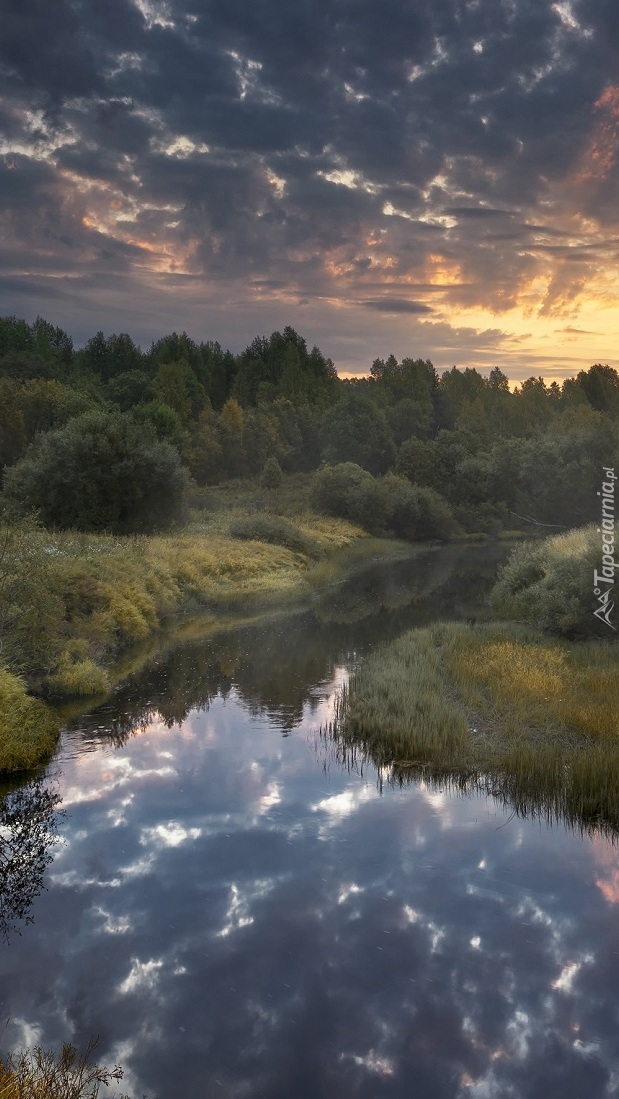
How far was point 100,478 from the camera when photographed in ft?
148

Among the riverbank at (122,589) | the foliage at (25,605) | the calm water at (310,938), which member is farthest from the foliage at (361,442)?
the calm water at (310,938)

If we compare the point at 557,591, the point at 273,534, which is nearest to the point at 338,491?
the point at 273,534

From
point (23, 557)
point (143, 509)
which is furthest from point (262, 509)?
point (23, 557)

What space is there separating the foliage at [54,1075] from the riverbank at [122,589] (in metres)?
7.96

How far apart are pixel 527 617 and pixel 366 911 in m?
20.1

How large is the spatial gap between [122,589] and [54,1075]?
22.6 meters

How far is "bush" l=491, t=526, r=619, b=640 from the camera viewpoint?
2477 centimetres

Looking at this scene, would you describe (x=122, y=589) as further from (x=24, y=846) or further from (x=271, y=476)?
(x=271, y=476)

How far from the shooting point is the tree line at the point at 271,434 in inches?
1827

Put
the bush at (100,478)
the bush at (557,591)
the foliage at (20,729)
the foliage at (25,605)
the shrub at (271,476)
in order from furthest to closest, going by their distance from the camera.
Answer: the shrub at (271,476) → the bush at (100,478) → the bush at (557,591) → the foliage at (25,605) → the foliage at (20,729)

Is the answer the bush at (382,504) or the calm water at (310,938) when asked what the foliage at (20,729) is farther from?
the bush at (382,504)

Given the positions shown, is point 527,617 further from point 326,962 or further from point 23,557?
point 326,962

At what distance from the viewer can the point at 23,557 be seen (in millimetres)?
20078

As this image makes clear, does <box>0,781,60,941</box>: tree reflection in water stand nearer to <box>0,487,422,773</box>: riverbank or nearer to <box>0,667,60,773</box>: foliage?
<box>0,667,60,773</box>: foliage
